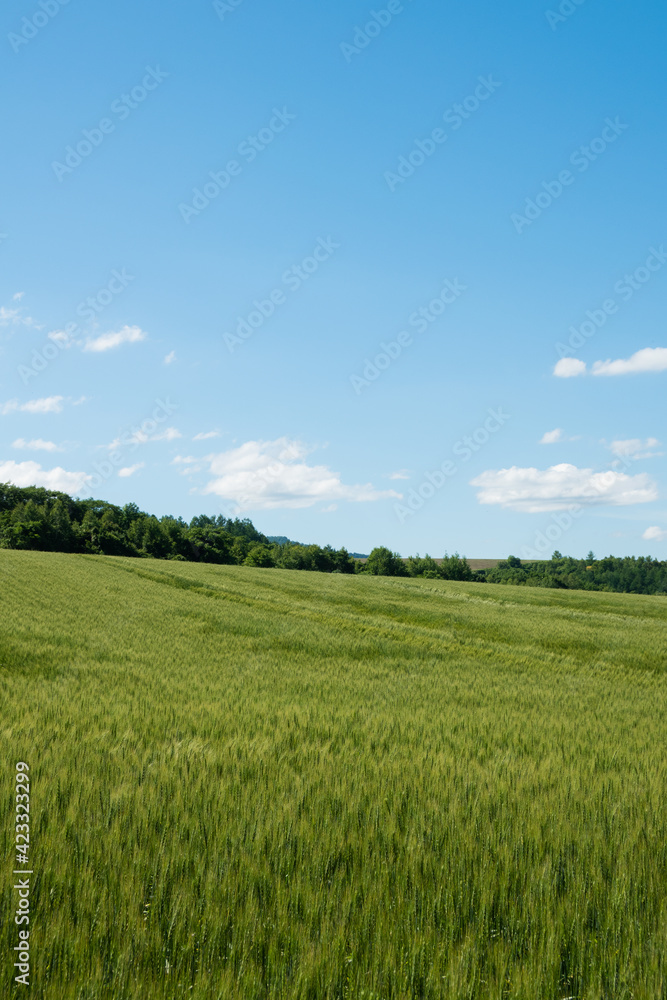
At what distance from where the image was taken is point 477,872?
357 cm

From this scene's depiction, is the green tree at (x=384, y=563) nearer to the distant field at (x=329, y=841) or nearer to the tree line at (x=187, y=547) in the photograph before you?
the tree line at (x=187, y=547)

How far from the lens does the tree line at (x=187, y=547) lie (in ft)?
348

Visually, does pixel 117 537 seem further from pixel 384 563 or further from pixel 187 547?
pixel 384 563

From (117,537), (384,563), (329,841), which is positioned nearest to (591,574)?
(384,563)

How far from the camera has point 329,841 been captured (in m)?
3.88

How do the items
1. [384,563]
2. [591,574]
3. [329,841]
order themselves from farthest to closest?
[591,574] → [384,563] → [329,841]

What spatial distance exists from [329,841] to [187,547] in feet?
402

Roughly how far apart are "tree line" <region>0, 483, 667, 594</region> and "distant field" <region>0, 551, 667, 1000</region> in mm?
98543

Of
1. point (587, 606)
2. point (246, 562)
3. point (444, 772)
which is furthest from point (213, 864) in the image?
point (246, 562)

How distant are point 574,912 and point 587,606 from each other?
4654 cm

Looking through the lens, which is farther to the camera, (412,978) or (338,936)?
(338,936)

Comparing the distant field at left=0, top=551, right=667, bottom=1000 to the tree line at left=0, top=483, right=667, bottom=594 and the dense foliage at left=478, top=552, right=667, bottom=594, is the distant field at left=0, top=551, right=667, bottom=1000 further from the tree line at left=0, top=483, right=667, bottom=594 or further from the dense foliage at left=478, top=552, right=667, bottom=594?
the dense foliage at left=478, top=552, right=667, bottom=594

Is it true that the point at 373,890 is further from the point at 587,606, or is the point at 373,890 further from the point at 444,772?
the point at 587,606

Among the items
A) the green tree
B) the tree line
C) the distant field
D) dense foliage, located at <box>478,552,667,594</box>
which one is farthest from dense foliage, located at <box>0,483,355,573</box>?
the distant field
